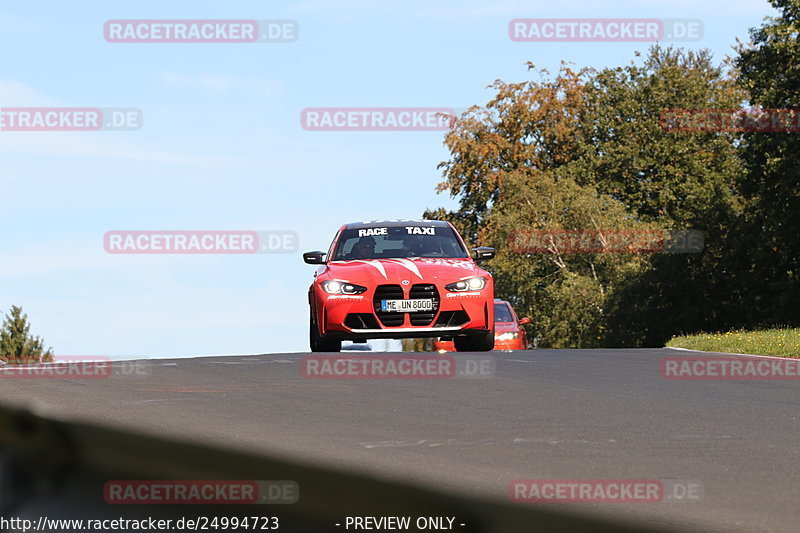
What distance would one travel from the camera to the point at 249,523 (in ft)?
20.9

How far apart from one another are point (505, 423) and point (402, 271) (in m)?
7.72

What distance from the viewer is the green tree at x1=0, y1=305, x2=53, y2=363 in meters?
118

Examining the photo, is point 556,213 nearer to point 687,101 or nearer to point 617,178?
point 617,178

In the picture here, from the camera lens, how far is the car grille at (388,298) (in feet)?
61.4

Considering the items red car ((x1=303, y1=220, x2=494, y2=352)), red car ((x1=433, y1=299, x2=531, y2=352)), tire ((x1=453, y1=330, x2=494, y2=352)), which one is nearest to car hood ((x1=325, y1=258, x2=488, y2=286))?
red car ((x1=303, y1=220, x2=494, y2=352))

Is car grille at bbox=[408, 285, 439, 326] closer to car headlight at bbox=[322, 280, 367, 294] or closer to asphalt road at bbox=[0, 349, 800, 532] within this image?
car headlight at bbox=[322, 280, 367, 294]

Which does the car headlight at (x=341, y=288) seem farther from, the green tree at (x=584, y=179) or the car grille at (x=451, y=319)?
the green tree at (x=584, y=179)

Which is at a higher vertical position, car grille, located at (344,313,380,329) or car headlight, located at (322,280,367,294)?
car headlight, located at (322,280,367,294)

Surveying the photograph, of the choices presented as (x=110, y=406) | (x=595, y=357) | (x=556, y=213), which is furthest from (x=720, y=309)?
(x=110, y=406)

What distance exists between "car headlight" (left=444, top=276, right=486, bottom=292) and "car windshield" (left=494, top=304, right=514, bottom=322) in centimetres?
1063

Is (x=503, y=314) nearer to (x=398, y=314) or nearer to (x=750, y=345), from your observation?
(x=750, y=345)

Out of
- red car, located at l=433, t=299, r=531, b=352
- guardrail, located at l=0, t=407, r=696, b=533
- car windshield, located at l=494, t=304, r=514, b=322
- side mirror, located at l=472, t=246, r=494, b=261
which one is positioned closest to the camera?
guardrail, located at l=0, t=407, r=696, b=533

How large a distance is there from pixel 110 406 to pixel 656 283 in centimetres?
4449

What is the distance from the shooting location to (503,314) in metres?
30.0
